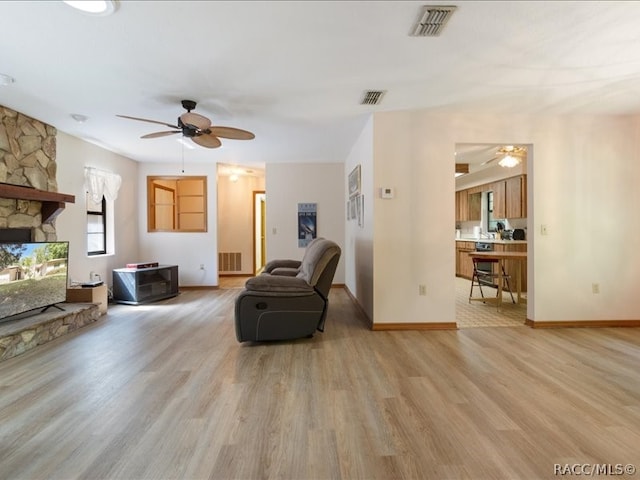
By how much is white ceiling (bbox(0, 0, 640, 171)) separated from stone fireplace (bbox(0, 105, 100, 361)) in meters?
0.25

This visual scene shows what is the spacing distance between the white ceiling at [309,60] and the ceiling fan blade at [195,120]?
257 mm

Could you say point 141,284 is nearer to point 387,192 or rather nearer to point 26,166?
point 26,166

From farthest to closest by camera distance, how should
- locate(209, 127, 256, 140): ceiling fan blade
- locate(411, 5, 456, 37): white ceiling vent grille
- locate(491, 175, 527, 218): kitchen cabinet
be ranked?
locate(491, 175, 527, 218): kitchen cabinet, locate(209, 127, 256, 140): ceiling fan blade, locate(411, 5, 456, 37): white ceiling vent grille

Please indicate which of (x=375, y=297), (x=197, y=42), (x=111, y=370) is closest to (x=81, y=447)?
(x=111, y=370)

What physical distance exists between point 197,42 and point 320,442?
8.54 ft

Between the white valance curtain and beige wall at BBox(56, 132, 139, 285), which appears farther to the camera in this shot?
the white valance curtain

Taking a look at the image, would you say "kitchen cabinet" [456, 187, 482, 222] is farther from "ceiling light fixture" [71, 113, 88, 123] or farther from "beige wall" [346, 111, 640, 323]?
"ceiling light fixture" [71, 113, 88, 123]

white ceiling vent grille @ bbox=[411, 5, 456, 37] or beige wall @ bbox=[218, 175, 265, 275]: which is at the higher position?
white ceiling vent grille @ bbox=[411, 5, 456, 37]

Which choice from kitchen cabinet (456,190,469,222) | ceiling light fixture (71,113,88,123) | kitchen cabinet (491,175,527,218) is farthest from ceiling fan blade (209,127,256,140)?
kitchen cabinet (456,190,469,222)

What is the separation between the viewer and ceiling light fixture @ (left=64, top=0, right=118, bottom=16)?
1813 millimetres

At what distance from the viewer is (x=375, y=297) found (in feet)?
12.1

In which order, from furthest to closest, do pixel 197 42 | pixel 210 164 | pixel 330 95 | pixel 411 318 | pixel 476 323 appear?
pixel 210 164 → pixel 476 323 → pixel 411 318 → pixel 330 95 → pixel 197 42

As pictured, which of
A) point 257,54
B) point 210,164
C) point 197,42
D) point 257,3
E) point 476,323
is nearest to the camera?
point 257,3

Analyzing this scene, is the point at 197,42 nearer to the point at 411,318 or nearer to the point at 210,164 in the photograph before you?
the point at 411,318
